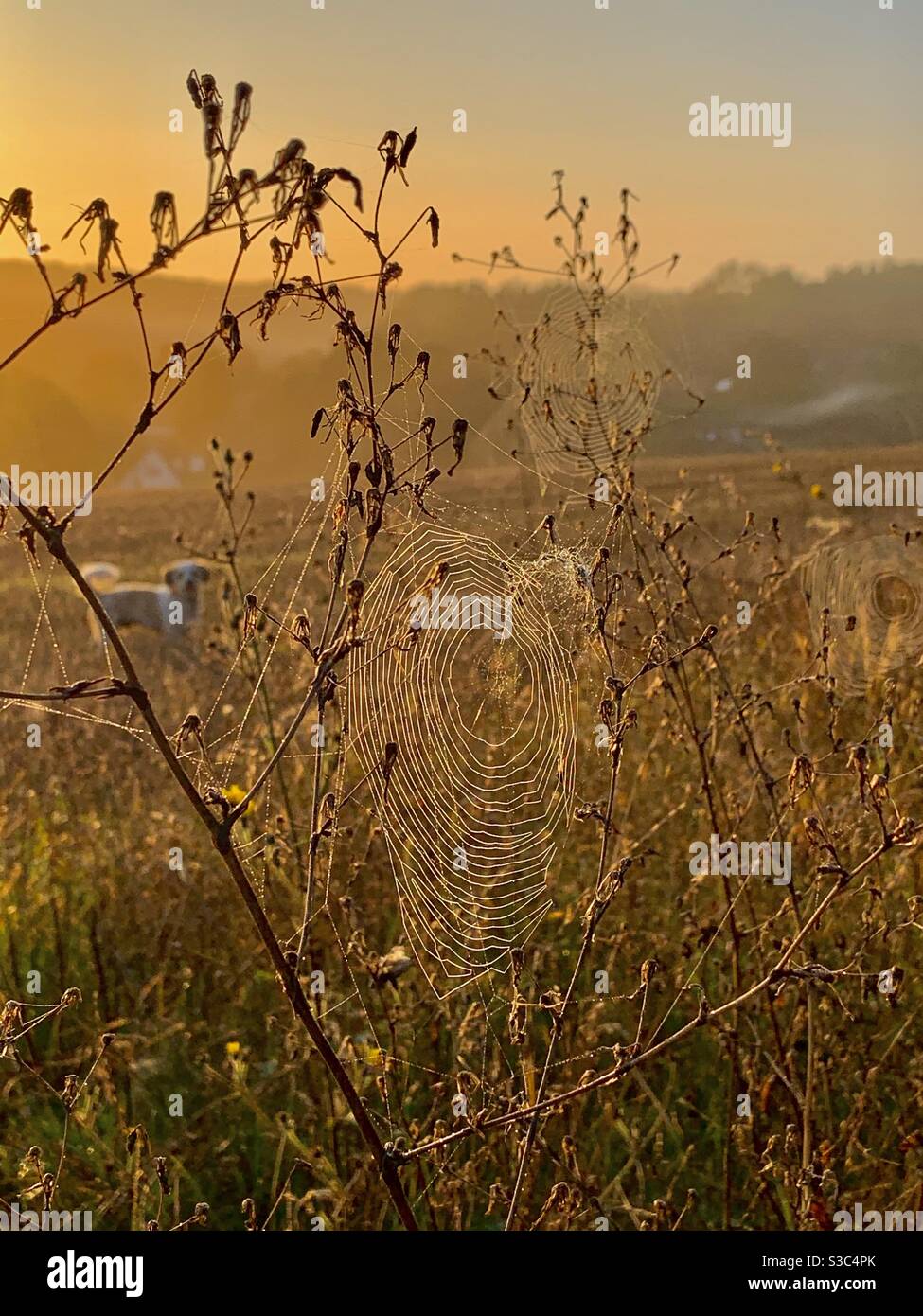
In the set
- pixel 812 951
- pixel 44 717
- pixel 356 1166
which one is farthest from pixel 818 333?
pixel 356 1166

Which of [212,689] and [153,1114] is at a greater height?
[212,689]

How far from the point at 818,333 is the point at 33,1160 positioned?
16.0 ft

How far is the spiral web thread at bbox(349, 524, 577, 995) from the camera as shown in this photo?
75.7 inches

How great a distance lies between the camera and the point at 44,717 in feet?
12.6

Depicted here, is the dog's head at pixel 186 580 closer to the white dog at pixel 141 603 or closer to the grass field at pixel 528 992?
the white dog at pixel 141 603

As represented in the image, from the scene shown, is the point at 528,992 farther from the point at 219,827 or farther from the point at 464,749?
the point at 219,827

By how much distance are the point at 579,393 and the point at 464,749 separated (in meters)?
0.87

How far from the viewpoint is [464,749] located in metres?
2.86

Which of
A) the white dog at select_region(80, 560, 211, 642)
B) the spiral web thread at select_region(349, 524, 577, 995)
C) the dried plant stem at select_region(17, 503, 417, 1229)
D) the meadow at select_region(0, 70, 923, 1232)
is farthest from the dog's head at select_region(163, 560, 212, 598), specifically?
the dried plant stem at select_region(17, 503, 417, 1229)

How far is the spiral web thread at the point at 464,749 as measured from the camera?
6.31 ft

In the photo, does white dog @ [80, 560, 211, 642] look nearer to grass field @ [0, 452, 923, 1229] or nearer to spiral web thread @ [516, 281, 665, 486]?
grass field @ [0, 452, 923, 1229]

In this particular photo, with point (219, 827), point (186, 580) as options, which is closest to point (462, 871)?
point (219, 827)

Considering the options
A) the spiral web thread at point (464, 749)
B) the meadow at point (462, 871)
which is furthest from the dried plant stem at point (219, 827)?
the spiral web thread at point (464, 749)
